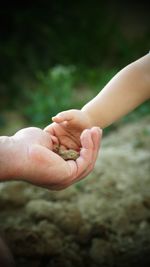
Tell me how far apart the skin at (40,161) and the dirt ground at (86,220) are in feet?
1.09

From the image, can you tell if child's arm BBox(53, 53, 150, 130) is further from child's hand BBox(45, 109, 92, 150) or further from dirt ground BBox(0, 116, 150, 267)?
dirt ground BBox(0, 116, 150, 267)

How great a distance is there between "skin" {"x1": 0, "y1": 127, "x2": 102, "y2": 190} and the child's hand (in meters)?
0.07

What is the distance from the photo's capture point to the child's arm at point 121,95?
1.38 metres

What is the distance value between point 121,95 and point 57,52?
191cm

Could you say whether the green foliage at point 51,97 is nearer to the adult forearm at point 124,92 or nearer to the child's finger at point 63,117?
the adult forearm at point 124,92

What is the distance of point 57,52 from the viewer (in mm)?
3240

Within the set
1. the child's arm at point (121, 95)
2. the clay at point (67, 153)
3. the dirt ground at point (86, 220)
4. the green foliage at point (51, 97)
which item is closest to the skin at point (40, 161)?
the clay at point (67, 153)

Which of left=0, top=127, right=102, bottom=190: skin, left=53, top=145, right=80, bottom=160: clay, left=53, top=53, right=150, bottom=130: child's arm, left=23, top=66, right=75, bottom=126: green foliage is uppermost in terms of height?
left=23, top=66, right=75, bottom=126: green foliage

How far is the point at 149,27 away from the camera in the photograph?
3.56 meters

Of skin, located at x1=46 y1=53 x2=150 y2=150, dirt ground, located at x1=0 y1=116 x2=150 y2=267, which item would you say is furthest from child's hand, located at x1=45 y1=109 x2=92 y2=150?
dirt ground, located at x1=0 y1=116 x2=150 y2=267

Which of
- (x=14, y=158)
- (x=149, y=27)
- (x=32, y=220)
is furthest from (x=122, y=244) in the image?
(x=149, y=27)

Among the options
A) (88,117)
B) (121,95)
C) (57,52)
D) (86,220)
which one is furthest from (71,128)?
(57,52)

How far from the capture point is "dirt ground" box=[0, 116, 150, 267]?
4.79ft

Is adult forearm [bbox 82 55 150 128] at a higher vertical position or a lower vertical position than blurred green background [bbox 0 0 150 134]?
lower
